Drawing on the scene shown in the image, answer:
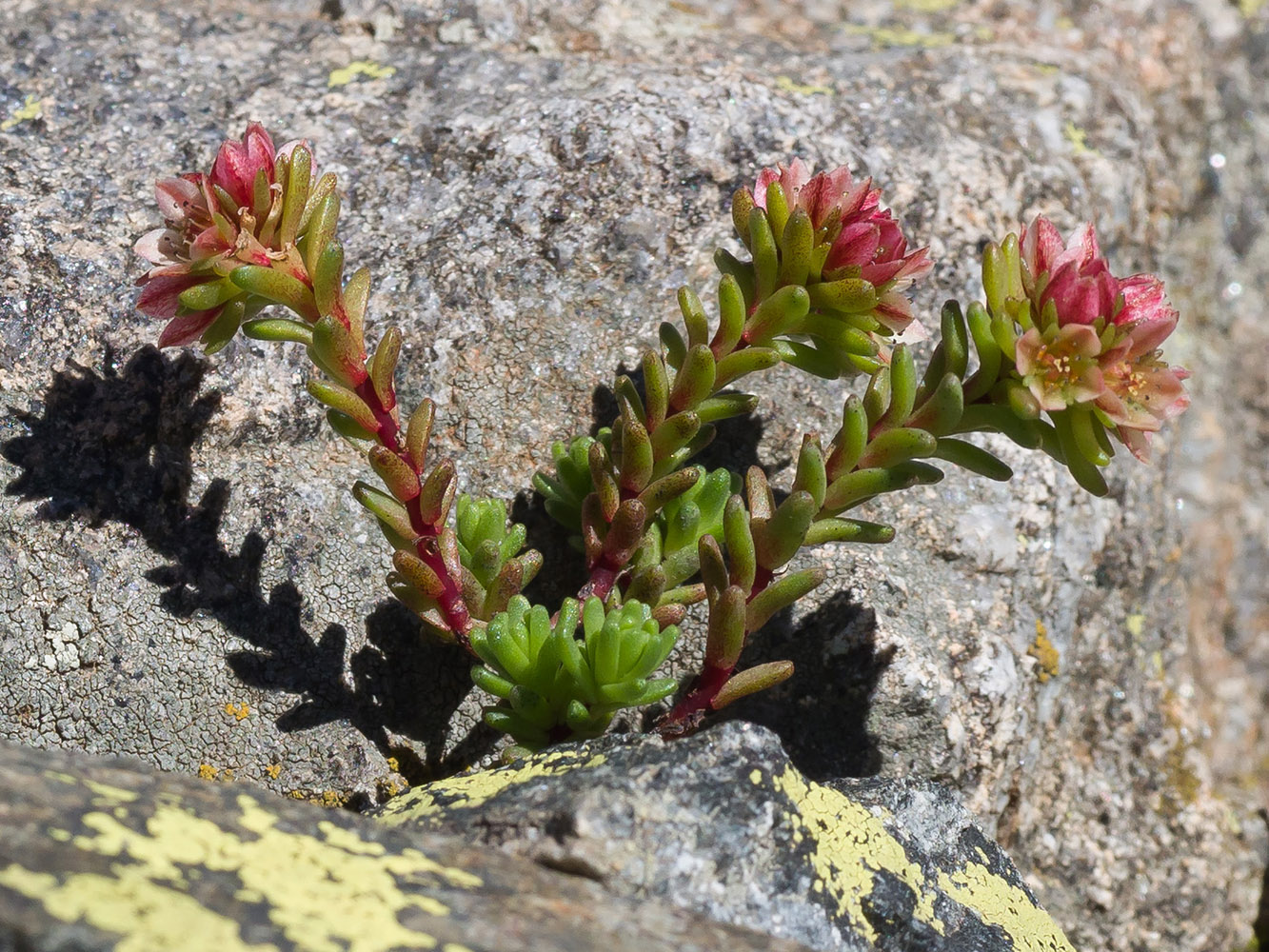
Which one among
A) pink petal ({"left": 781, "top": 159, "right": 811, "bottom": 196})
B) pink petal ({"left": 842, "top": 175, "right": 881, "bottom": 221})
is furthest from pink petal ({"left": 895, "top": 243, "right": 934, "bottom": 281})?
pink petal ({"left": 781, "top": 159, "right": 811, "bottom": 196})

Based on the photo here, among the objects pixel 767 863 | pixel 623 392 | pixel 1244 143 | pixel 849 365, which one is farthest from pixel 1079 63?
pixel 767 863

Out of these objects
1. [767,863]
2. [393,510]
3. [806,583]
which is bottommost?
[767,863]

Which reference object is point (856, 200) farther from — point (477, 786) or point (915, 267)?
point (477, 786)

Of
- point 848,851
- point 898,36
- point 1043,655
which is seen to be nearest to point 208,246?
Result: point 848,851

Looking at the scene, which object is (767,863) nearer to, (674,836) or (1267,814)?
(674,836)

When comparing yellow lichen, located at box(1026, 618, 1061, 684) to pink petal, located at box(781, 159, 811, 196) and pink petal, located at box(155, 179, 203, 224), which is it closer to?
pink petal, located at box(781, 159, 811, 196)

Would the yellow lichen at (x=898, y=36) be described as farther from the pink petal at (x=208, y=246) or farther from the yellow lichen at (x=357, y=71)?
the pink petal at (x=208, y=246)

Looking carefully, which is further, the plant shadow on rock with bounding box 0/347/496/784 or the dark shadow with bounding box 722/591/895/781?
the dark shadow with bounding box 722/591/895/781
